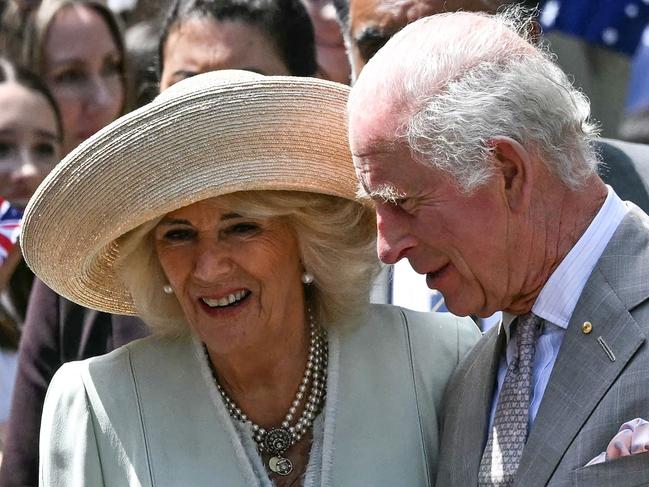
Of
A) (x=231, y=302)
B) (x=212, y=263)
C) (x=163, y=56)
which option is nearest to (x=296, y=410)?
(x=231, y=302)

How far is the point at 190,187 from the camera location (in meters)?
3.19

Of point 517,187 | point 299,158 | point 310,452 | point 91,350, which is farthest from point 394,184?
point 91,350

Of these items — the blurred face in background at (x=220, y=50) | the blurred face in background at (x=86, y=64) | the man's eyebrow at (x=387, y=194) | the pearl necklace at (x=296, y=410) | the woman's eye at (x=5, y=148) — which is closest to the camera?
the man's eyebrow at (x=387, y=194)

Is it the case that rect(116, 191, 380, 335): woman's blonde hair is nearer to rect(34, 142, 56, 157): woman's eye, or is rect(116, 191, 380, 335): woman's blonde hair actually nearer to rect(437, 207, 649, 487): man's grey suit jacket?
rect(437, 207, 649, 487): man's grey suit jacket

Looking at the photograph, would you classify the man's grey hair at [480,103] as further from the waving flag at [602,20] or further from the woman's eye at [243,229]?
the waving flag at [602,20]

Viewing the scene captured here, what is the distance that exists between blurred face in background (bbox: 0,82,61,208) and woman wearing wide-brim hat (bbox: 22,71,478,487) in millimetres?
1702

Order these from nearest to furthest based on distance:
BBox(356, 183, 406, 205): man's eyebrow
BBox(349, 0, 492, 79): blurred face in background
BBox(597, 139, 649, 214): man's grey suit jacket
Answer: BBox(356, 183, 406, 205): man's eyebrow
BBox(597, 139, 649, 214): man's grey suit jacket
BBox(349, 0, 492, 79): blurred face in background

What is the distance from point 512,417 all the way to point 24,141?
9.78 feet

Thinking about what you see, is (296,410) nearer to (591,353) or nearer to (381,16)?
(591,353)

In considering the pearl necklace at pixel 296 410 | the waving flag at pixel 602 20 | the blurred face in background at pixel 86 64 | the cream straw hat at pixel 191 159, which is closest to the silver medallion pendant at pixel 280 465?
the pearl necklace at pixel 296 410

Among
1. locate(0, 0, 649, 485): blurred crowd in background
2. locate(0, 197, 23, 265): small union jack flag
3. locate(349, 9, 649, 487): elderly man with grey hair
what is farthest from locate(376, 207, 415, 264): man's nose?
locate(0, 197, 23, 265): small union jack flag

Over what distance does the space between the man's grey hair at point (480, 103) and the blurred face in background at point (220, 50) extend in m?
1.64

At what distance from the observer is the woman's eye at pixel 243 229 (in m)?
3.37

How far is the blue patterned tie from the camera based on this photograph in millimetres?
2896
